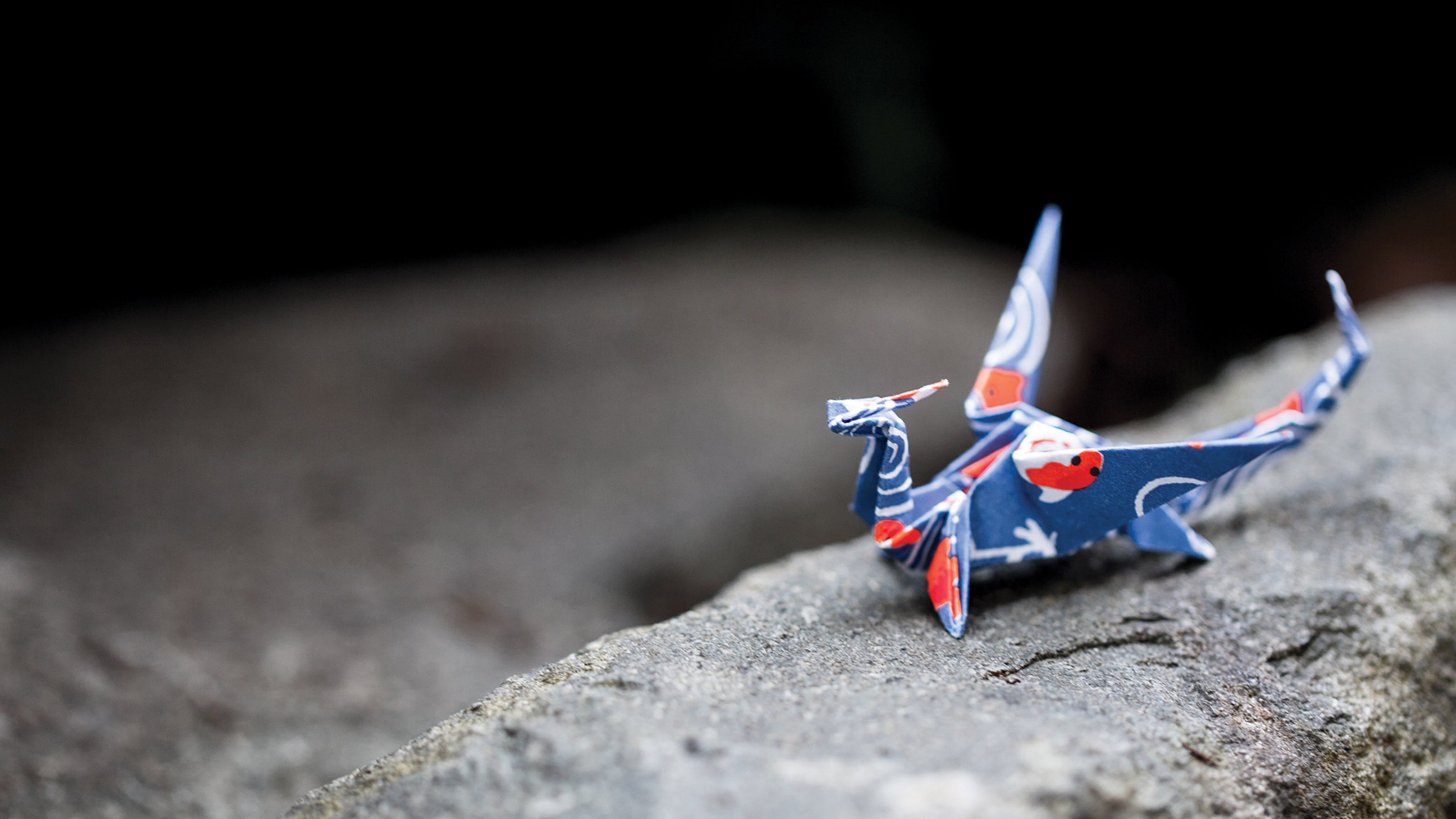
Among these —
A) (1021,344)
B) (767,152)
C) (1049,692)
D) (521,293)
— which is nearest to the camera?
(1049,692)

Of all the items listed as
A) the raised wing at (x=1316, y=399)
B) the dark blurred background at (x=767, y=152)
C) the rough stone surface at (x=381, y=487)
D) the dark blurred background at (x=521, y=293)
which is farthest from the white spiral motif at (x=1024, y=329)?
the dark blurred background at (x=767, y=152)

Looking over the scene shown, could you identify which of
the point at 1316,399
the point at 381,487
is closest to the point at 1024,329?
the point at 1316,399

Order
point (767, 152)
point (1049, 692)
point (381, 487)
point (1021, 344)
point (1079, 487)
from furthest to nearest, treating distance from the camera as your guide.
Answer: point (767, 152), point (381, 487), point (1021, 344), point (1079, 487), point (1049, 692)

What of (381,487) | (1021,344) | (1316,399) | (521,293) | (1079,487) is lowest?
(1316,399)

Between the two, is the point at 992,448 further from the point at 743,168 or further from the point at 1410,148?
the point at 743,168

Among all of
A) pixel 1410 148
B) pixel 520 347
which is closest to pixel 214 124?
pixel 520 347

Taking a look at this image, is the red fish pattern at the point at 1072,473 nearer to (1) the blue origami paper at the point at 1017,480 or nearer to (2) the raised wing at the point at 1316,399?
(1) the blue origami paper at the point at 1017,480

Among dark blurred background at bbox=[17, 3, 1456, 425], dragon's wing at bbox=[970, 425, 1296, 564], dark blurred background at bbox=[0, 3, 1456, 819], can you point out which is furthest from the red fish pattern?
dark blurred background at bbox=[17, 3, 1456, 425]

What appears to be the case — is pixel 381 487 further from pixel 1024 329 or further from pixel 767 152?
pixel 767 152
